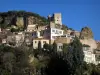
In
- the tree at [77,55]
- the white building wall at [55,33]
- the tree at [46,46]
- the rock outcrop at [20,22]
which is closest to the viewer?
the tree at [77,55]

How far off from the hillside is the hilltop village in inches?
65.4

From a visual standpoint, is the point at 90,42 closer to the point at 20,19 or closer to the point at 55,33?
the point at 55,33

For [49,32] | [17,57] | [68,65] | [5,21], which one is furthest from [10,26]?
[68,65]

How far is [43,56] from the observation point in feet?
191

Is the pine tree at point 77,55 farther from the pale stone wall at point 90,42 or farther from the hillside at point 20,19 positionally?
the hillside at point 20,19

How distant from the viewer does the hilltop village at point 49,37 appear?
6238 cm

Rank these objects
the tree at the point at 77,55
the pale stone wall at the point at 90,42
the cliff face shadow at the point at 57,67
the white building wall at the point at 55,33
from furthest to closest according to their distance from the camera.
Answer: the pale stone wall at the point at 90,42 → the white building wall at the point at 55,33 → the cliff face shadow at the point at 57,67 → the tree at the point at 77,55

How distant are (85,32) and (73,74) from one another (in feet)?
65.1

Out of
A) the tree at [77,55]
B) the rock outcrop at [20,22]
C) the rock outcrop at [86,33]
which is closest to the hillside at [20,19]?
the rock outcrop at [20,22]

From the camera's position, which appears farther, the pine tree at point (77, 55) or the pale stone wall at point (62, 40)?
the pale stone wall at point (62, 40)

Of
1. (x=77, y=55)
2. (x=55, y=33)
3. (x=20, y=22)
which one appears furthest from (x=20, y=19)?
(x=77, y=55)

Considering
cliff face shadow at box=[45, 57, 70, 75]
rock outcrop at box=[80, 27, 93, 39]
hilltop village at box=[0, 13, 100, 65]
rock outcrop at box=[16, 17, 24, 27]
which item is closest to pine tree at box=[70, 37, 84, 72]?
cliff face shadow at box=[45, 57, 70, 75]

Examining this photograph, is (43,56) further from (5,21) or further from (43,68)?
(5,21)

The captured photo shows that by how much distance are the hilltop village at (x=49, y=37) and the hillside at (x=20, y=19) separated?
5.45ft
